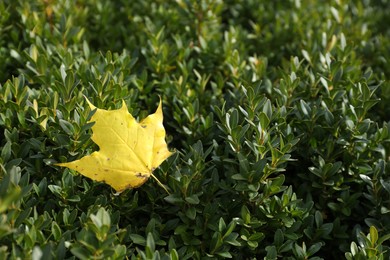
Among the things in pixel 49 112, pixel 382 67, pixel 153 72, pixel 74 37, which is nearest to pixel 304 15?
pixel 382 67

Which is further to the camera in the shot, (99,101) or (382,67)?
(382,67)

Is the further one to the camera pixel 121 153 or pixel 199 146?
pixel 199 146

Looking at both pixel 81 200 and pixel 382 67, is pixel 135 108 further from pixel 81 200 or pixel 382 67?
pixel 382 67
